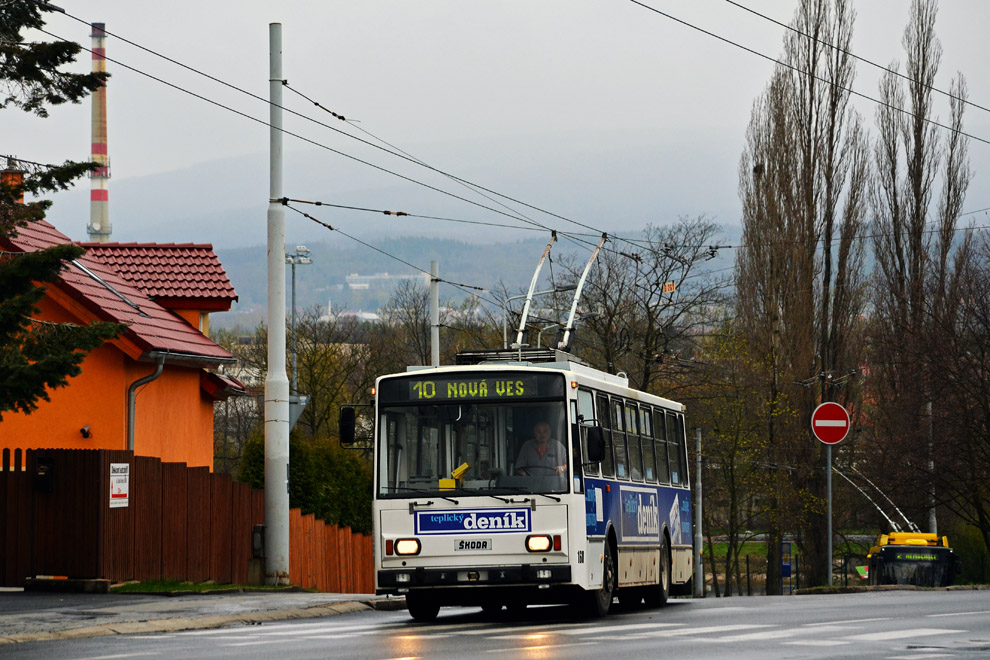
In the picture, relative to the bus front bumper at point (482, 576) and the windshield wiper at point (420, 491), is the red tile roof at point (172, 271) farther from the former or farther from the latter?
the bus front bumper at point (482, 576)

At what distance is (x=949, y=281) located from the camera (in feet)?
172

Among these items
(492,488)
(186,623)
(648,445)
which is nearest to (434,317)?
(648,445)

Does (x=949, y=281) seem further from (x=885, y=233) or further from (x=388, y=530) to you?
(x=388, y=530)

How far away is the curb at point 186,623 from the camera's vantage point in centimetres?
1515

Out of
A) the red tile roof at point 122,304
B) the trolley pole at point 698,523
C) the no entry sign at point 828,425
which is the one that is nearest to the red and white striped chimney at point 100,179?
the trolley pole at point 698,523

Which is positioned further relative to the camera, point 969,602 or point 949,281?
point 949,281

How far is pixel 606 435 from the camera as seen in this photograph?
1931 centimetres

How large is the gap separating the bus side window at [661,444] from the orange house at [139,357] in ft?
26.9

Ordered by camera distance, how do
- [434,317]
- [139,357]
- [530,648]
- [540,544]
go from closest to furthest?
[530,648], [540,544], [139,357], [434,317]

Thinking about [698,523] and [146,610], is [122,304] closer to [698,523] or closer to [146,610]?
[146,610]

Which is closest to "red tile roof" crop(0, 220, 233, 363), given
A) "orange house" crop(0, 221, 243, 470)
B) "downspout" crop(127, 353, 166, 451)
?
"orange house" crop(0, 221, 243, 470)

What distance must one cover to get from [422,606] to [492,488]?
6.04 feet

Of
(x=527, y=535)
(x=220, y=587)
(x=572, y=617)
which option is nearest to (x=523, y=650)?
(x=527, y=535)

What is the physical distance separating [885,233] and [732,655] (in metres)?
46.6
